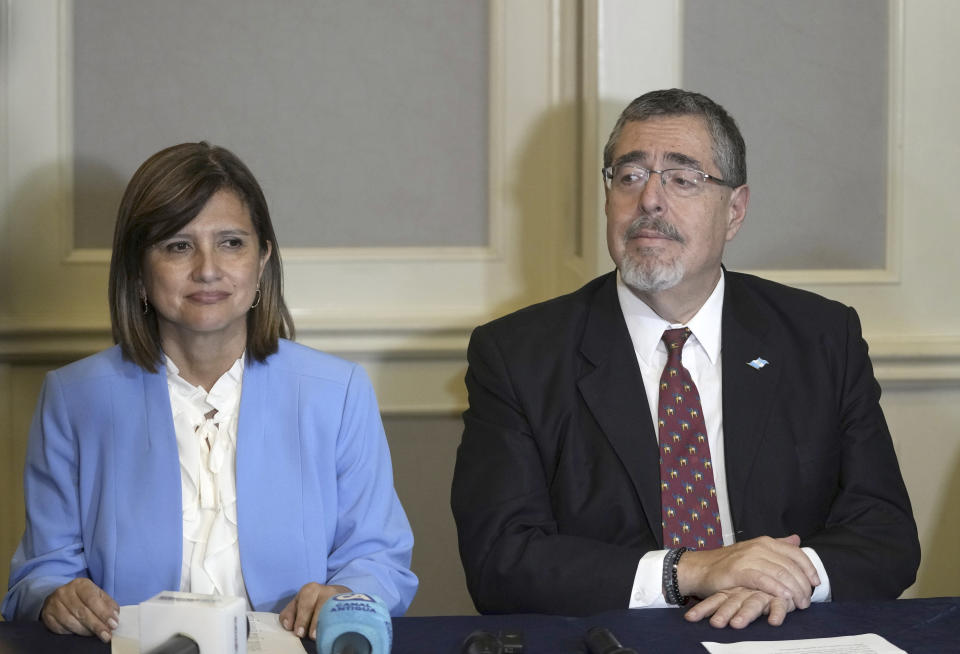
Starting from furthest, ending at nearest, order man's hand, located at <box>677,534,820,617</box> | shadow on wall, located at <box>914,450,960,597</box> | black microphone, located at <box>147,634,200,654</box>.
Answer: shadow on wall, located at <box>914,450,960,597</box> < man's hand, located at <box>677,534,820,617</box> < black microphone, located at <box>147,634,200,654</box>

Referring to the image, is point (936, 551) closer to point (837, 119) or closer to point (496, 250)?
point (837, 119)

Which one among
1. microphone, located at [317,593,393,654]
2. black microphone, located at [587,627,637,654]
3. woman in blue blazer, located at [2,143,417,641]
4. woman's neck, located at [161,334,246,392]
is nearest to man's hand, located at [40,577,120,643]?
woman in blue blazer, located at [2,143,417,641]

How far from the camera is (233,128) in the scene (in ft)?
9.74

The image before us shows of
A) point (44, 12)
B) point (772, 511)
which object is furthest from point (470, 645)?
point (44, 12)

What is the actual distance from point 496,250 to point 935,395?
129 centimetres

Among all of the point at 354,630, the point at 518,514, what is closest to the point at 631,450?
the point at 518,514

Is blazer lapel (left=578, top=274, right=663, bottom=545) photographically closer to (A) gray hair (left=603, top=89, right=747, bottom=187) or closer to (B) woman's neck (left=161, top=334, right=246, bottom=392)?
(A) gray hair (left=603, top=89, right=747, bottom=187)

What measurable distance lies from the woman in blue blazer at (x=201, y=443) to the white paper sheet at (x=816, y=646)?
713 millimetres

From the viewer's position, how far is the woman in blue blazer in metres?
2.02

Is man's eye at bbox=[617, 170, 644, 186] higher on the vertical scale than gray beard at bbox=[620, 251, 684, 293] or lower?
higher

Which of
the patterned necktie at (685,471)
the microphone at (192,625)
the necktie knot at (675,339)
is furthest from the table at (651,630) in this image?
the necktie knot at (675,339)

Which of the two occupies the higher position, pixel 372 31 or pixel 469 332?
pixel 372 31

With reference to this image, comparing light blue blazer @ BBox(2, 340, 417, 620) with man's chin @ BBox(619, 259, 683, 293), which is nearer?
light blue blazer @ BBox(2, 340, 417, 620)

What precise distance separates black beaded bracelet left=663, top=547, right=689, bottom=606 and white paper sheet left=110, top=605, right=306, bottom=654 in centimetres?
72
